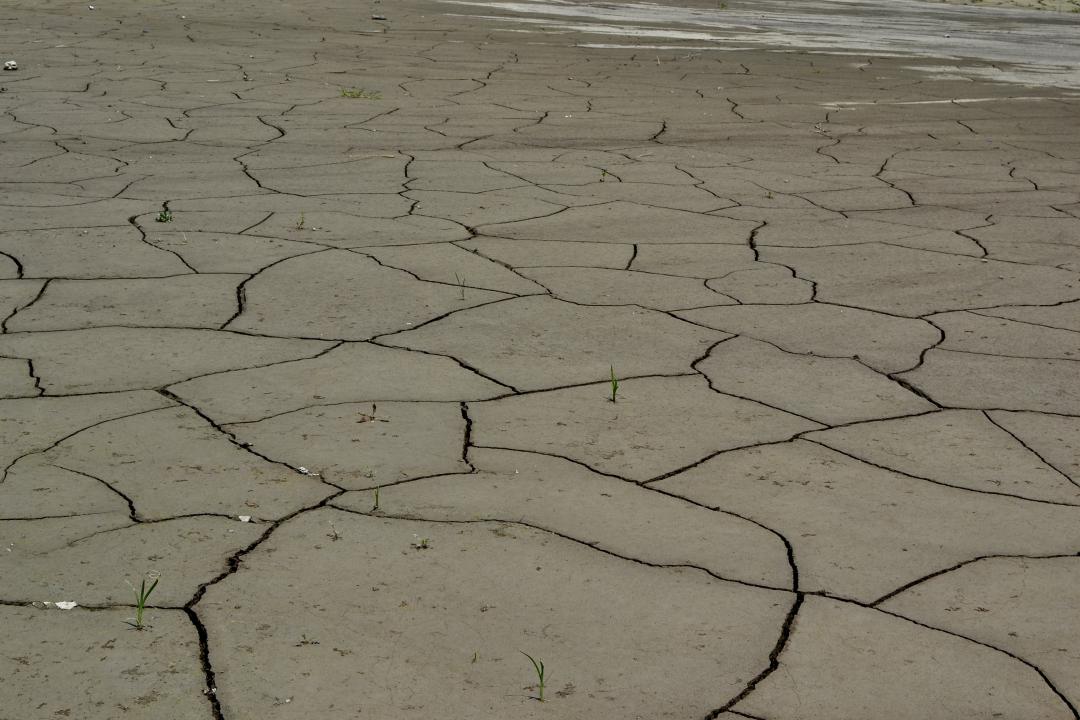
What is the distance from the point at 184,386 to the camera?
2754 mm

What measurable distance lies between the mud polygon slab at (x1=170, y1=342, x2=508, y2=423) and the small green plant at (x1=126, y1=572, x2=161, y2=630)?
0.63 m

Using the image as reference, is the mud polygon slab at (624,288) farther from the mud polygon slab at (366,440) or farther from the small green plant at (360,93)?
the small green plant at (360,93)

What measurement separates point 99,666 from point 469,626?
1.66ft

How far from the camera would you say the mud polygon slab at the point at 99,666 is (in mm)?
1674

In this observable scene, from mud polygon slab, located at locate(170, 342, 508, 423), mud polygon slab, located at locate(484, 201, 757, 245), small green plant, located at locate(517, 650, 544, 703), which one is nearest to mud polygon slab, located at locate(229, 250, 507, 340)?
mud polygon slab, located at locate(170, 342, 508, 423)

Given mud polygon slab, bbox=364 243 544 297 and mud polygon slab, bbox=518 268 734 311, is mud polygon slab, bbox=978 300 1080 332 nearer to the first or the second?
mud polygon slab, bbox=518 268 734 311

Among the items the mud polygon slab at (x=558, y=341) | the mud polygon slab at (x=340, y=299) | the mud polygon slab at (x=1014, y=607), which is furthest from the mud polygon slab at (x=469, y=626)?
the mud polygon slab at (x=340, y=299)

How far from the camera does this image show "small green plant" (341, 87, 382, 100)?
6641 mm

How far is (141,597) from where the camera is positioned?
1917 millimetres

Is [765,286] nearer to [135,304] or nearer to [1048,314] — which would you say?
[1048,314]

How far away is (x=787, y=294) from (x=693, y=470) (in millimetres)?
1227

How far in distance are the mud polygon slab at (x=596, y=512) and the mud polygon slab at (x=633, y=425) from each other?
0.27 ft

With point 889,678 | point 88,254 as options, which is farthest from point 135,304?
point 889,678

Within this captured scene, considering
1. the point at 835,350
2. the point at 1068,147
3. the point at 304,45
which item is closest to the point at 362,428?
the point at 835,350
